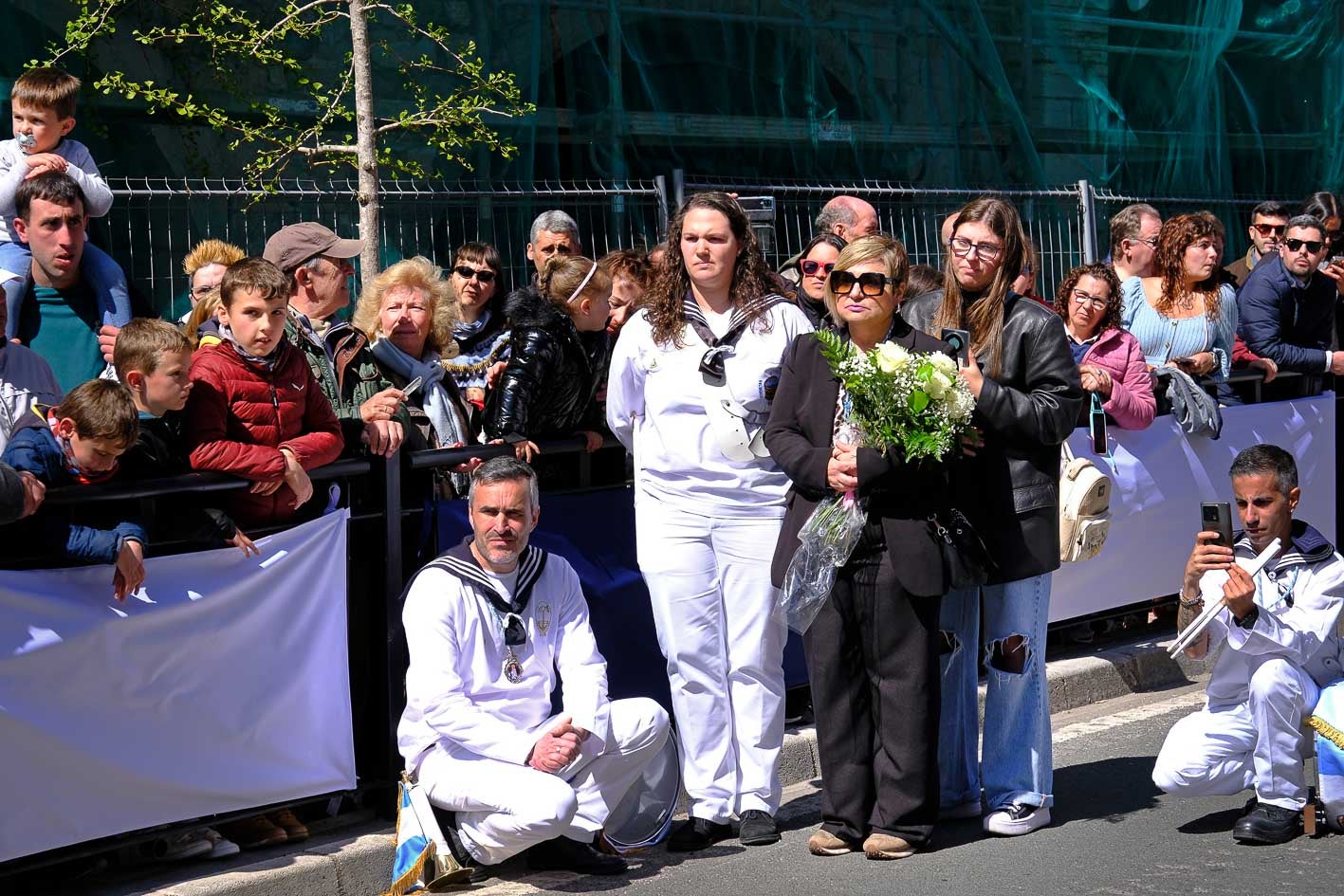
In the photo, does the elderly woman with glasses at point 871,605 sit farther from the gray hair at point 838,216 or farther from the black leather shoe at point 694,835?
the gray hair at point 838,216

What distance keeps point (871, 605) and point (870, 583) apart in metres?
0.07

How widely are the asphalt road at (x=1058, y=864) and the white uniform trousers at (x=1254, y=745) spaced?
0.16 meters

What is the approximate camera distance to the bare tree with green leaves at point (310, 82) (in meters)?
9.15

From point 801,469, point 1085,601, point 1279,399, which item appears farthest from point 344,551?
point 1279,399

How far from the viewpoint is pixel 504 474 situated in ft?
18.3

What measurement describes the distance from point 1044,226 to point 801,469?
727 centimetres

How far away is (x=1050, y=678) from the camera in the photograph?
7719 mm

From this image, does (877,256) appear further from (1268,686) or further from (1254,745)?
(1254,745)

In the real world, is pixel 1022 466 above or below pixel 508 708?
above

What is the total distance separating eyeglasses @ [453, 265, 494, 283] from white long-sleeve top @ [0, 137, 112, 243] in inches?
59.1

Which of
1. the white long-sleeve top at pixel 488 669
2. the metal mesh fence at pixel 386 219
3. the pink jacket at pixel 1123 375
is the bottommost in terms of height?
the white long-sleeve top at pixel 488 669

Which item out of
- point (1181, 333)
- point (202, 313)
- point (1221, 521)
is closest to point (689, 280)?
point (202, 313)

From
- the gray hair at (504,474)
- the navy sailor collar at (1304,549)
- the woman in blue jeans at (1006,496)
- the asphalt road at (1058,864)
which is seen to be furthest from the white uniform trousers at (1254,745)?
the gray hair at (504,474)

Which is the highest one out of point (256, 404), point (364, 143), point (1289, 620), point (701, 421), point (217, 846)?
point (364, 143)
